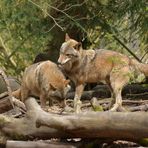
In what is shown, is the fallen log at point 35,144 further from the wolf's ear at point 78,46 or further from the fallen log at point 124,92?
the fallen log at point 124,92

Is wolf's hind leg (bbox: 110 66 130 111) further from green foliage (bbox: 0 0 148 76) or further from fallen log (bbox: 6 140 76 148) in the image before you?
fallen log (bbox: 6 140 76 148)

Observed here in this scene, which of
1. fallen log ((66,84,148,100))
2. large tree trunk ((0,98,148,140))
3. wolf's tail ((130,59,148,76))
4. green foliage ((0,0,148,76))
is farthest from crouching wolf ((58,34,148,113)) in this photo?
fallen log ((66,84,148,100))

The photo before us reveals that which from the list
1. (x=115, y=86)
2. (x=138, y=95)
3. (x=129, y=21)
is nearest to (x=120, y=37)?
(x=129, y=21)

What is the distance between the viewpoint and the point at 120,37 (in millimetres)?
16828

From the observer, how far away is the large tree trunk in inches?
247

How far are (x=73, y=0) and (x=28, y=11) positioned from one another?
1.57 meters

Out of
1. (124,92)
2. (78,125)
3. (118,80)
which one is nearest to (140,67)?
(118,80)

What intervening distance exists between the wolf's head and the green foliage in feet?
8.50

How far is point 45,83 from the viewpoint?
384 inches

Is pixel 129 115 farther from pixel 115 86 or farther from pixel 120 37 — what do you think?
pixel 120 37

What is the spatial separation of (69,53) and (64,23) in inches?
202

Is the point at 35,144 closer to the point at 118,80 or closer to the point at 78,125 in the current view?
the point at 78,125

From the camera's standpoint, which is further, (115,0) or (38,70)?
(115,0)

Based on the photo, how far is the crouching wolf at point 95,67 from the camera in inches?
404
